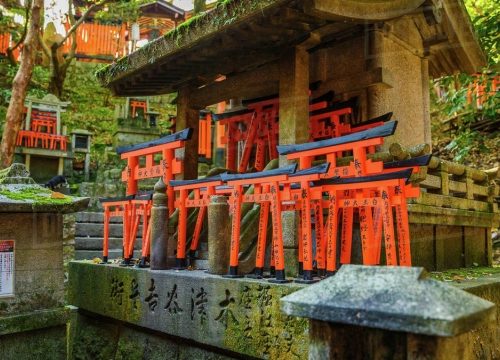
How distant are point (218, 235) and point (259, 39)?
10.1 feet

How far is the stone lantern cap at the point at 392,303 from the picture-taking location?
2.02 metres

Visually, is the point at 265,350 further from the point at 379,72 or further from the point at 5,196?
the point at 379,72

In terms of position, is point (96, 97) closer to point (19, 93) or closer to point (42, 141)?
point (42, 141)

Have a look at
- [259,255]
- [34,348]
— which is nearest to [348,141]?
[259,255]

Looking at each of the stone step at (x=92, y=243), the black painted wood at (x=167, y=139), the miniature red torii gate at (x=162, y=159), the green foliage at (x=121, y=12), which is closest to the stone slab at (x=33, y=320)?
the miniature red torii gate at (x=162, y=159)

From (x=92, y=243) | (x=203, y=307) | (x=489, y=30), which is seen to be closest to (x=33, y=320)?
(x=203, y=307)

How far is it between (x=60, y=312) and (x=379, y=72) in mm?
6072

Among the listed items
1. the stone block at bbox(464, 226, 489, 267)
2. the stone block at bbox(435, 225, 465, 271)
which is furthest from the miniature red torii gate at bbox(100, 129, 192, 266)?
the stone block at bbox(464, 226, 489, 267)

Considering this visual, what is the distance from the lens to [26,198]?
18.7 feet

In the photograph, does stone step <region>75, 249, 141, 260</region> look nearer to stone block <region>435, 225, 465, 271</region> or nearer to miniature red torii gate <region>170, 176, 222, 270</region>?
miniature red torii gate <region>170, 176, 222, 270</region>

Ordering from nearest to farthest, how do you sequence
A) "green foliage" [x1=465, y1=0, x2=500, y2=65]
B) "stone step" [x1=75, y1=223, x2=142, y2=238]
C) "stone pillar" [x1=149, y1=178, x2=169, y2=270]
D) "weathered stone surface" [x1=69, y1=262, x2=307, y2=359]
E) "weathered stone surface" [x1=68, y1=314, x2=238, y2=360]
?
"weathered stone surface" [x1=69, y1=262, x2=307, y2=359] < "weathered stone surface" [x1=68, y1=314, x2=238, y2=360] < "stone pillar" [x1=149, y1=178, x2=169, y2=270] < "green foliage" [x1=465, y1=0, x2=500, y2=65] < "stone step" [x1=75, y1=223, x2=142, y2=238]

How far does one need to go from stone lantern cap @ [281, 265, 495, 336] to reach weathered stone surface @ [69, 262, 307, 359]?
2.36m

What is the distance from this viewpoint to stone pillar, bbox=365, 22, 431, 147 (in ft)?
24.9

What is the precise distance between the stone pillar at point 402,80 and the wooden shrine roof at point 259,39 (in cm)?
36
